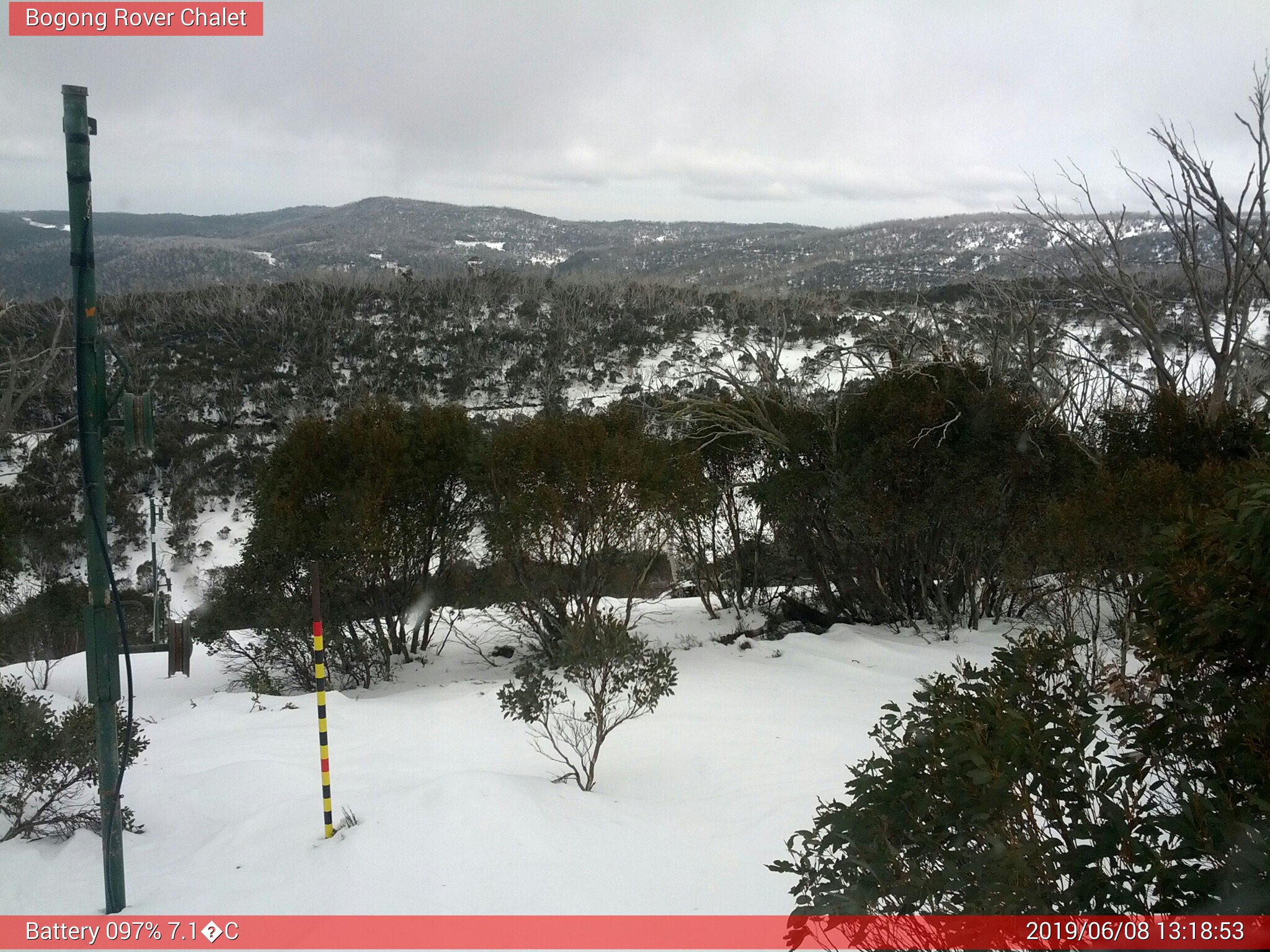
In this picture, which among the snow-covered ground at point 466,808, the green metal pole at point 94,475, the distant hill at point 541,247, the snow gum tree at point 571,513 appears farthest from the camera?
the distant hill at point 541,247

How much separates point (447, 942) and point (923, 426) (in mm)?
8698

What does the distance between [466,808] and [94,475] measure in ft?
8.69

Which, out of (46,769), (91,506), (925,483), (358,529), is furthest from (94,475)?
(925,483)

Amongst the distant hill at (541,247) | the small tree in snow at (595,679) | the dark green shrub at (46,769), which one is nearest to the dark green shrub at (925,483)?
the small tree in snow at (595,679)

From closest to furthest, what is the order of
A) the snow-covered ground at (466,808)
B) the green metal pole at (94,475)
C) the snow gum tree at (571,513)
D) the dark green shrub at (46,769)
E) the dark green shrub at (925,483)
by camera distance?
the green metal pole at (94,475), the snow-covered ground at (466,808), the dark green shrub at (46,769), the dark green shrub at (925,483), the snow gum tree at (571,513)

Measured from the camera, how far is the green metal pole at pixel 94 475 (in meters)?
3.56

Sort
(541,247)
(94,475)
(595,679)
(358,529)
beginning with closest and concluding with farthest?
(94,475) → (595,679) → (358,529) → (541,247)

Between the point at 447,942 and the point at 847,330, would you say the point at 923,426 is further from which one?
the point at 847,330

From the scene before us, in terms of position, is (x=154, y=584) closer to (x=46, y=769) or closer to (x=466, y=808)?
(x=46, y=769)

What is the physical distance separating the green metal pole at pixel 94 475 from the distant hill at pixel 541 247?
16969 mm

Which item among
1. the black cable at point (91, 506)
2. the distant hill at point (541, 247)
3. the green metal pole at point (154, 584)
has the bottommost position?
the green metal pole at point (154, 584)

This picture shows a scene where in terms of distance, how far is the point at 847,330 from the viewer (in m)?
38.6

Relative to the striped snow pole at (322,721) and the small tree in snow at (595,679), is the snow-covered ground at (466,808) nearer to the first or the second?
the striped snow pole at (322,721)

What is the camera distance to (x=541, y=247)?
305 ft
